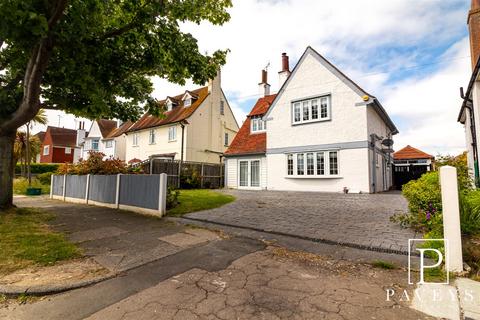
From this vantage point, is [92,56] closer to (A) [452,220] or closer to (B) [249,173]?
(A) [452,220]

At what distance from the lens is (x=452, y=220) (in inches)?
145

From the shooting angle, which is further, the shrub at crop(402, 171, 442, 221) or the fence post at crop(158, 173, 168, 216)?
the fence post at crop(158, 173, 168, 216)

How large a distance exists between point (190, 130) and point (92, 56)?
1650 centimetres

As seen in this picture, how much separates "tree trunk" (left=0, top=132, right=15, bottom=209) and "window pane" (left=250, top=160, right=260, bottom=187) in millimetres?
14116

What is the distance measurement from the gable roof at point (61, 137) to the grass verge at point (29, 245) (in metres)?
46.3

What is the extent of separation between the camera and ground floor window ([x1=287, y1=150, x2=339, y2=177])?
1540 cm

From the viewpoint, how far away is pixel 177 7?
25.1 ft

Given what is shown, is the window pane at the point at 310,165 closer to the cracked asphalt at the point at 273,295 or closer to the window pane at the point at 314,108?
the window pane at the point at 314,108

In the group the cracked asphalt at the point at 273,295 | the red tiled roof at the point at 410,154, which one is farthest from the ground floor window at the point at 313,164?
the red tiled roof at the point at 410,154

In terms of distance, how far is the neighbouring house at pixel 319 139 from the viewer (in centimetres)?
1461

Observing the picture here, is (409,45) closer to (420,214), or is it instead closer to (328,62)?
(328,62)

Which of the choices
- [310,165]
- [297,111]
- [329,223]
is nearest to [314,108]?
[297,111]

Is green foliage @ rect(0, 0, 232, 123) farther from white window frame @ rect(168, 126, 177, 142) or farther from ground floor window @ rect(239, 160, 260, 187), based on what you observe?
white window frame @ rect(168, 126, 177, 142)

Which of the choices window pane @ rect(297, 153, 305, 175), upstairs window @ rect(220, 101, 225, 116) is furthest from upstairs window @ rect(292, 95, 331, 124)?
upstairs window @ rect(220, 101, 225, 116)
